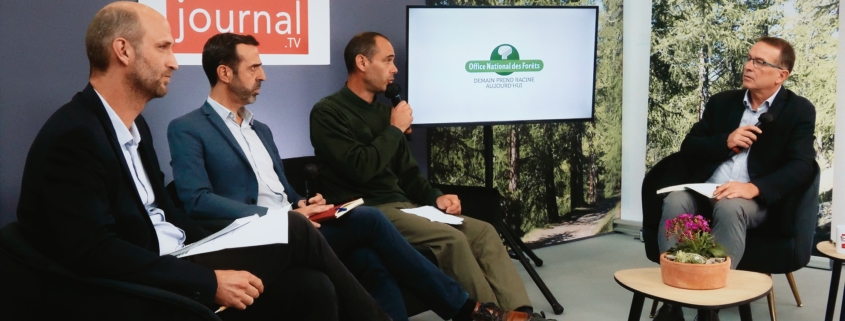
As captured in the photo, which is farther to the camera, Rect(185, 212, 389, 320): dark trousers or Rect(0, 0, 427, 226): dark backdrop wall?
Rect(0, 0, 427, 226): dark backdrop wall

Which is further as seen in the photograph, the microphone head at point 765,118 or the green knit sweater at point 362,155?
the microphone head at point 765,118

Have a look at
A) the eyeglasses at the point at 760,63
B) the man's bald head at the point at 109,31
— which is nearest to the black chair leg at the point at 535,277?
the eyeglasses at the point at 760,63

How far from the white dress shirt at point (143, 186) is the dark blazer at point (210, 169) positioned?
39cm

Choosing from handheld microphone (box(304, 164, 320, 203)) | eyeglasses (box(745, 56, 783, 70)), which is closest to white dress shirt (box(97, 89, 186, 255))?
handheld microphone (box(304, 164, 320, 203))

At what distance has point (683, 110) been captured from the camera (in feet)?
17.6

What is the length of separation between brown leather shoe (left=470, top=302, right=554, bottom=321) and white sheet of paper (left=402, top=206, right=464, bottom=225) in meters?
0.47

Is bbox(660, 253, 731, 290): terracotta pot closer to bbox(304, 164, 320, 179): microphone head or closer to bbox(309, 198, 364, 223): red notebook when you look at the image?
bbox(309, 198, 364, 223): red notebook

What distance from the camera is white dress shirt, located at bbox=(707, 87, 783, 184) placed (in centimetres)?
396

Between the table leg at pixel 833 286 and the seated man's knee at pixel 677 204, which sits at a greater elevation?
the seated man's knee at pixel 677 204

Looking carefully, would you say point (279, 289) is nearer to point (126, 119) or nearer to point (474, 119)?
point (126, 119)

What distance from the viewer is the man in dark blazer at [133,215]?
1971mm

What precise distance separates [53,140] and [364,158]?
164 cm

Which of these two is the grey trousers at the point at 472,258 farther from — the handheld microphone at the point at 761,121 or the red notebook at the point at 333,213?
the handheld microphone at the point at 761,121

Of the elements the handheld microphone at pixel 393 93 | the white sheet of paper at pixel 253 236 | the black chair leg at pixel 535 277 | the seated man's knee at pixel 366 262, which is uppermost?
the handheld microphone at pixel 393 93
